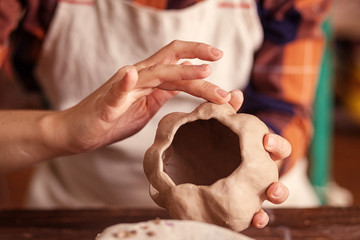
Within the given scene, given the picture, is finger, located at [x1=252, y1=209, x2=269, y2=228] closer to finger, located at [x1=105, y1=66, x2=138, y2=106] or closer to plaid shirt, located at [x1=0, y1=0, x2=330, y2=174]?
finger, located at [x1=105, y1=66, x2=138, y2=106]

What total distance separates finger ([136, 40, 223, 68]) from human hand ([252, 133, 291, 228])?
85 mm

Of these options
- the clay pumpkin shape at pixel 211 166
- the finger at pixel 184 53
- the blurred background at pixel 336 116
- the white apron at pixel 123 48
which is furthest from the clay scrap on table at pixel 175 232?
the blurred background at pixel 336 116

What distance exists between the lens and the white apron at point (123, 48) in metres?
0.68

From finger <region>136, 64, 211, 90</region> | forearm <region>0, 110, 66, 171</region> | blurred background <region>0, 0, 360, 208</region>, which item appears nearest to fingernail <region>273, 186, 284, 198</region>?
finger <region>136, 64, 211, 90</region>

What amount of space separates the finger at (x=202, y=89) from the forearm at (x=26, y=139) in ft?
0.47

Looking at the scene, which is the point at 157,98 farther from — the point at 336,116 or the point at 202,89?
the point at 336,116

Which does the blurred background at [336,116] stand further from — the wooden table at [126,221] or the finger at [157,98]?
the finger at [157,98]

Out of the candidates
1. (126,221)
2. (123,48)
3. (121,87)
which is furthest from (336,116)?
(121,87)

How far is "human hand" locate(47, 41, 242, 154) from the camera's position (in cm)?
41

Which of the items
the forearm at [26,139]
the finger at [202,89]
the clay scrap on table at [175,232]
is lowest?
the forearm at [26,139]

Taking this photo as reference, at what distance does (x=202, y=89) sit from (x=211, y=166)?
7 centimetres

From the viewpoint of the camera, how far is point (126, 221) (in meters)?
0.55

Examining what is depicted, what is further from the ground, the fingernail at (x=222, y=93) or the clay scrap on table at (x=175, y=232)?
the fingernail at (x=222, y=93)

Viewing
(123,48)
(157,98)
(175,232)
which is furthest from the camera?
(123,48)
